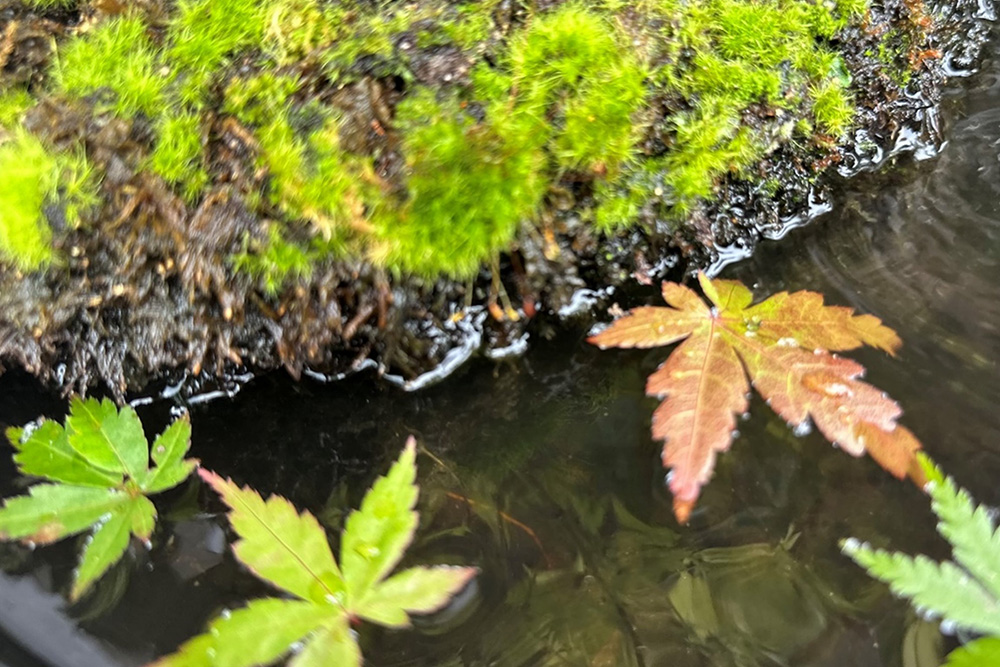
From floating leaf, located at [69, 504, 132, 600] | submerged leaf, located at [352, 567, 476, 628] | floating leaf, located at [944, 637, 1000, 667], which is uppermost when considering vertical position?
floating leaf, located at [944, 637, 1000, 667]

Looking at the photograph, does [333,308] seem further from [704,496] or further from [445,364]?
[704,496]

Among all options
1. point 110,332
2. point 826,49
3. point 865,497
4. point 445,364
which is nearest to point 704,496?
point 865,497

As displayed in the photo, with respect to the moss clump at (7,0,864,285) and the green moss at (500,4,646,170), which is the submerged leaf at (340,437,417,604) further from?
the green moss at (500,4,646,170)

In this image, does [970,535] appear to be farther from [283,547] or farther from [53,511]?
[53,511]

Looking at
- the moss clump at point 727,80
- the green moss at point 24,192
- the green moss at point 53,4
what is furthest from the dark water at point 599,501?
the green moss at point 53,4

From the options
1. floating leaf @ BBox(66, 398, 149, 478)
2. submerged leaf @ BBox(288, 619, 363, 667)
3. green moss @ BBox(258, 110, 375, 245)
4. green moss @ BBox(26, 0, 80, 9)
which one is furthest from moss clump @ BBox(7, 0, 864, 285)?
submerged leaf @ BBox(288, 619, 363, 667)

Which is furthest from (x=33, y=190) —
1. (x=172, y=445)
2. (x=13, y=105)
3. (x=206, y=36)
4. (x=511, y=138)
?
(x=511, y=138)
